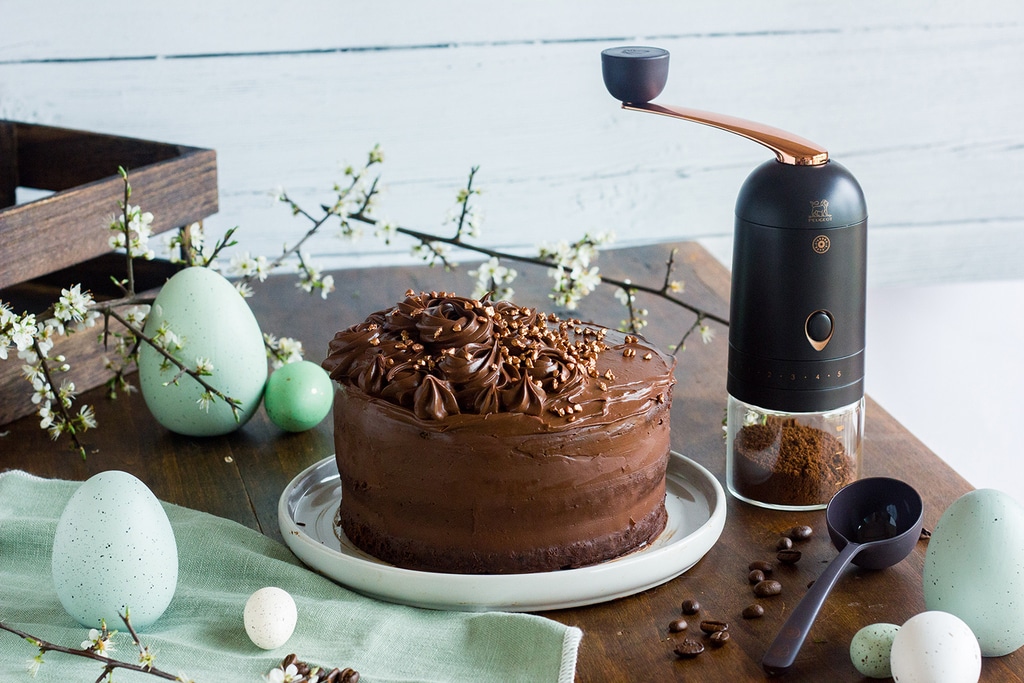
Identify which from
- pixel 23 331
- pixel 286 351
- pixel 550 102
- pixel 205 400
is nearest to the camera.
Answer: pixel 23 331

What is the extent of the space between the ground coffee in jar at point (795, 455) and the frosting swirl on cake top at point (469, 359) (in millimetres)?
151

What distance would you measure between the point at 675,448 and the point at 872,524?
27 centimetres

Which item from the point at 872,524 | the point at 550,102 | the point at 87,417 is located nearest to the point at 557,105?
the point at 550,102

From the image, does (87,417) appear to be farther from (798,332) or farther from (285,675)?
(798,332)

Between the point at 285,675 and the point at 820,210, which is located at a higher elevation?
the point at 820,210

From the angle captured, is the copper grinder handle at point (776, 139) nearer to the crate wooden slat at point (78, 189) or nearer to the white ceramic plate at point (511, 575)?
the white ceramic plate at point (511, 575)

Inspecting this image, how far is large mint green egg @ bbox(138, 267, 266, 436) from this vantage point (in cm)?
122

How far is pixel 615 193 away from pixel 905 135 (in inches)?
28.8

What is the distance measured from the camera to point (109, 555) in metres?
0.85

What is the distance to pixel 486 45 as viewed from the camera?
2.30 m

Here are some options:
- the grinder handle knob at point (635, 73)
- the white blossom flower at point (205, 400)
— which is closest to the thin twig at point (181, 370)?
the white blossom flower at point (205, 400)

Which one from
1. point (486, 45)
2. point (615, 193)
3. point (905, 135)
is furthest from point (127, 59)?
point (905, 135)

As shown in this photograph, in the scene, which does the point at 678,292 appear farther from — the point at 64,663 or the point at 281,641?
the point at 64,663

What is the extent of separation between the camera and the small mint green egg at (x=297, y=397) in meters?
1.26
